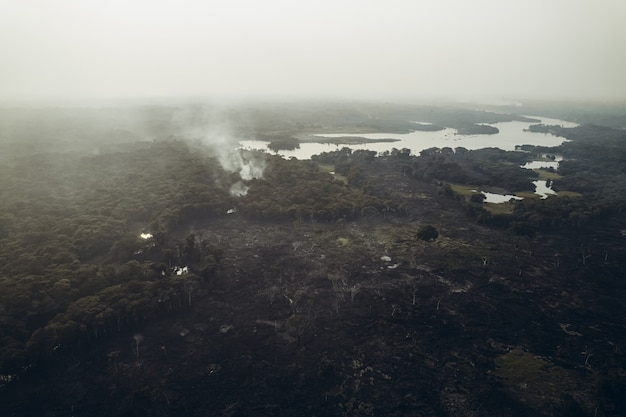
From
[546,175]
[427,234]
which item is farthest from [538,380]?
[546,175]

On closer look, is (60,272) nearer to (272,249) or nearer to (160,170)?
(272,249)

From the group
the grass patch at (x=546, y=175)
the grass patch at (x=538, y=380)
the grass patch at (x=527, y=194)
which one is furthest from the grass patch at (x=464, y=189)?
the grass patch at (x=538, y=380)

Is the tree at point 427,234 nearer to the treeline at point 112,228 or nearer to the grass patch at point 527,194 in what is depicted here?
the treeline at point 112,228

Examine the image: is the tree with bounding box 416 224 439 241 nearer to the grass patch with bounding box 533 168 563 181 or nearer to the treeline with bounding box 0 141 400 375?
the treeline with bounding box 0 141 400 375

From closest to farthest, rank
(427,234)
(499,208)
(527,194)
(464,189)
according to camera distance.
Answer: (427,234), (499,208), (527,194), (464,189)

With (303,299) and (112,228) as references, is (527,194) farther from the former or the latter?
(112,228)

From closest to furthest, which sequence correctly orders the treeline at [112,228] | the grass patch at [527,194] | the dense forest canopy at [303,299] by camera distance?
1. the dense forest canopy at [303,299]
2. the treeline at [112,228]
3. the grass patch at [527,194]

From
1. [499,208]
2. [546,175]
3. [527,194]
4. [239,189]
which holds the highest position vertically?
[239,189]

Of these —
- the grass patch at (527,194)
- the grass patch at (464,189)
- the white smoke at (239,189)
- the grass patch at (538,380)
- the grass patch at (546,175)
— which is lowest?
the grass patch at (538,380)

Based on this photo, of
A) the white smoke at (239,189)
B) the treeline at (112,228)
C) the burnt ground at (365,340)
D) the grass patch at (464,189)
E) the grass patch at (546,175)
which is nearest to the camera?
the burnt ground at (365,340)
